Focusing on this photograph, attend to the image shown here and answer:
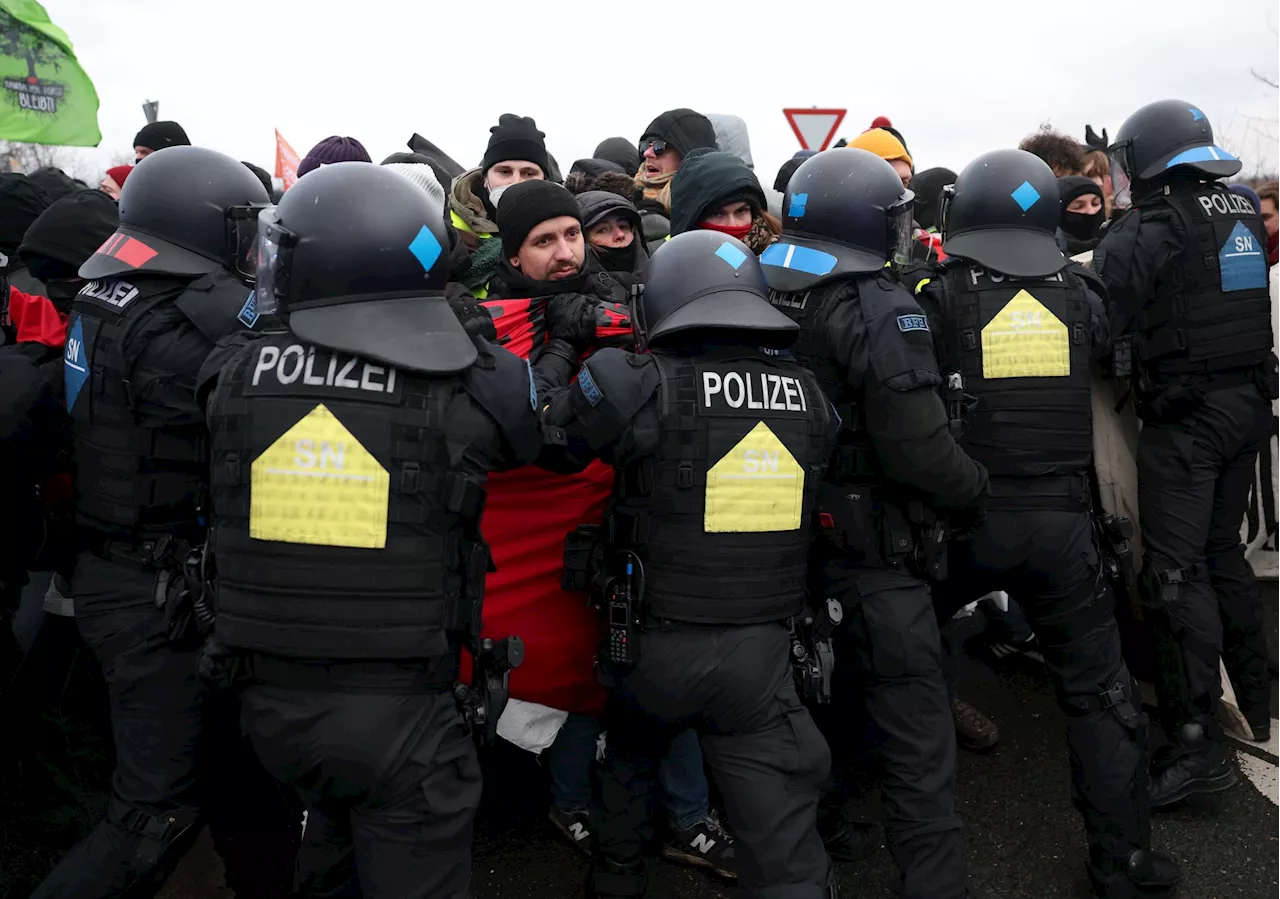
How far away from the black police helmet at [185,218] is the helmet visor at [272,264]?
0.64 meters

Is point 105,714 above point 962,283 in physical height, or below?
below

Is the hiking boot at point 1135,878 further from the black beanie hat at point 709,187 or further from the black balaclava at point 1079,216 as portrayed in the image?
the black balaclava at point 1079,216

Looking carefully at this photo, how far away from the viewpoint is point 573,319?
3.01 meters

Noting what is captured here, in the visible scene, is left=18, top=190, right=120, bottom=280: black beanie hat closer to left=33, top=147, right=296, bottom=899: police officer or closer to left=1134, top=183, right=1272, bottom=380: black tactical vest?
left=33, top=147, right=296, bottom=899: police officer

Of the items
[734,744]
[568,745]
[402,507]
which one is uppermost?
[402,507]

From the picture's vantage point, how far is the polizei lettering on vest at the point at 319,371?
83.7 inches

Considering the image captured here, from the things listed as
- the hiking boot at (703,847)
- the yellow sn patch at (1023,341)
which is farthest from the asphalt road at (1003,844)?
the yellow sn patch at (1023,341)

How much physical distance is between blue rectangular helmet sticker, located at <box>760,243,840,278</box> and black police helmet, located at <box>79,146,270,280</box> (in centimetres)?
174

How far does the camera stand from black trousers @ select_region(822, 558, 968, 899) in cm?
282

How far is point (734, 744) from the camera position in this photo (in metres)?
2.52

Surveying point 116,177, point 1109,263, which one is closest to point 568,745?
point 1109,263

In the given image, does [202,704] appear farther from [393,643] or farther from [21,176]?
[21,176]

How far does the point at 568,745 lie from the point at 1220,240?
11.6 feet

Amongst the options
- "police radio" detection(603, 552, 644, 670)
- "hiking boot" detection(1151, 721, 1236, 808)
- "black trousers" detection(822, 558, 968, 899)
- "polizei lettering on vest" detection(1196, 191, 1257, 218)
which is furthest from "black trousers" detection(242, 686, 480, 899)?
"polizei lettering on vest" detection(1196, 191, 1257, 218)
